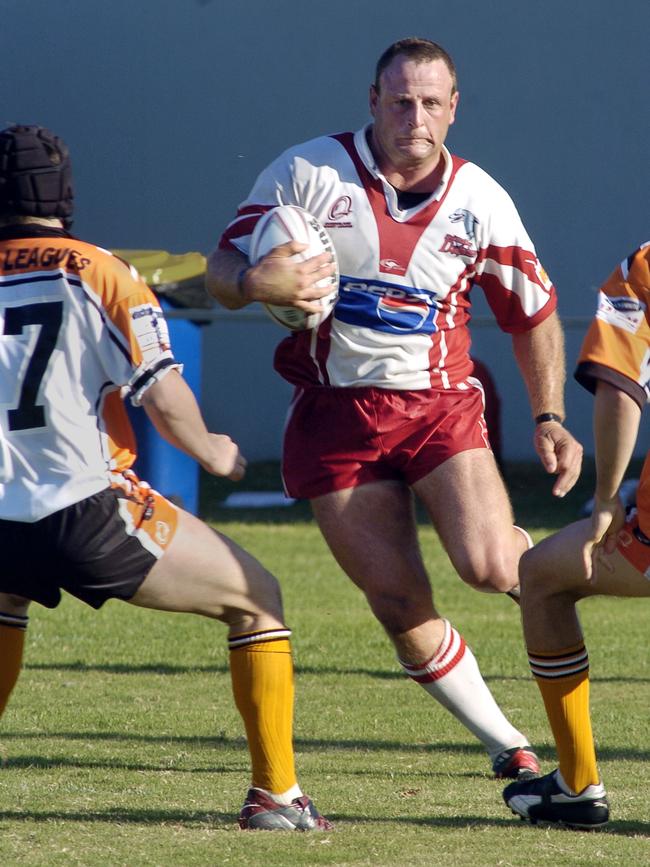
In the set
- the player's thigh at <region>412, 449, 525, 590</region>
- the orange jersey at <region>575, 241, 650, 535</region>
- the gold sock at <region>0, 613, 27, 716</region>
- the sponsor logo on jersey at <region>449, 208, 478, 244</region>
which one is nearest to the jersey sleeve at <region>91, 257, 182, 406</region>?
the gold sock at <region>0, 613, 27, 716</region>

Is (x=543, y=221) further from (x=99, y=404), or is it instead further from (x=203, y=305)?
(x=99, y=404)

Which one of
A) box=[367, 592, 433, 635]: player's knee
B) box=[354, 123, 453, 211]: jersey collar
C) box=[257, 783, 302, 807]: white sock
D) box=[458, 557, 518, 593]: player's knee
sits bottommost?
box=[257, 783, 302, 807]: white sock

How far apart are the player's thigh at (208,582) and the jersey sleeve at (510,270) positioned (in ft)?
4.78

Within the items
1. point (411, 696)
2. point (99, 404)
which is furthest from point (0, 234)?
point (411, 696)

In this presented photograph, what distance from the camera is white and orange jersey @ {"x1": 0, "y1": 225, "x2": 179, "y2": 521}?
4.14m

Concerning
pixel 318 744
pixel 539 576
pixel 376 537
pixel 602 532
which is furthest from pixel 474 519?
pixel 318 744

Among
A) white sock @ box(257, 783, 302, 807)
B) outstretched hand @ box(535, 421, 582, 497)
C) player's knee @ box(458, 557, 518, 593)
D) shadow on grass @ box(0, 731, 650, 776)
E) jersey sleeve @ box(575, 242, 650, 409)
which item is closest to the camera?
jersey sleeve @ box(575, 242, 650, 409)

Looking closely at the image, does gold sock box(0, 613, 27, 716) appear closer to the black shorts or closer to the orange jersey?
the black shorts

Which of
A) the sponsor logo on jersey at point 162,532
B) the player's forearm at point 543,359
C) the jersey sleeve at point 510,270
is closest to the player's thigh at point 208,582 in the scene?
the sponsor logo on jersey at point 162,532

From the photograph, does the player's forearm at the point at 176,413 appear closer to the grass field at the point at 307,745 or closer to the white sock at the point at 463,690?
the grass field at the point at 307,745

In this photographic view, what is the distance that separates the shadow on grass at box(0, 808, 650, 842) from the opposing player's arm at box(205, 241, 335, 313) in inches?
61.8

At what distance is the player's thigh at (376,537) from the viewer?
517 centimetres

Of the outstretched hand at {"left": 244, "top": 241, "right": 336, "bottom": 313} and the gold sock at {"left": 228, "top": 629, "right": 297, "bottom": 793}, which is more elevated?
A: the outstretched hand at {"left": 244, "top": 241, "right": 336, "bottom": 313}

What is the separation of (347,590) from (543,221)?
24.0ft
